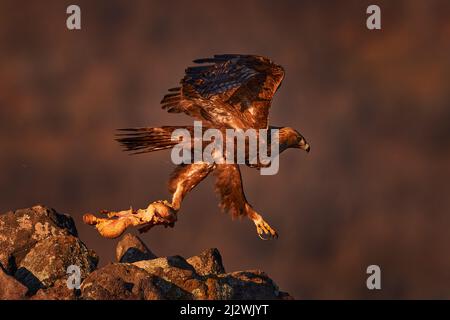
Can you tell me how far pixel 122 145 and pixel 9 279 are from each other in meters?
2.33

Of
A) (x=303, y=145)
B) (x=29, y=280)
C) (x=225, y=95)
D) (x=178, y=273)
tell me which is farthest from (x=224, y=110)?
(x=29, y=280)

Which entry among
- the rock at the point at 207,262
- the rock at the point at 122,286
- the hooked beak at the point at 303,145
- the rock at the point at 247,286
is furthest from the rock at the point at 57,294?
the hooked beak at the point at 303,145

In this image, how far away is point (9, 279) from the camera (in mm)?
16141

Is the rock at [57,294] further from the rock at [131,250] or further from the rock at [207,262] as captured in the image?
the rock at [131,250]

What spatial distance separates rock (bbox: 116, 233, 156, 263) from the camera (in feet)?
62.4

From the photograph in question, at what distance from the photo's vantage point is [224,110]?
57.3 feet

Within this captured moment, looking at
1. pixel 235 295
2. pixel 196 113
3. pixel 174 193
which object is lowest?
pixel 235 295

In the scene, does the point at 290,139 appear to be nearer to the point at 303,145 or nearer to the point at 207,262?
the point at 303,145

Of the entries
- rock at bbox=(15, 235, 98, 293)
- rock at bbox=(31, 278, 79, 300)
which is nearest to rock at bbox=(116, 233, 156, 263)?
rock at bbox=(15, 235, 98, 293)

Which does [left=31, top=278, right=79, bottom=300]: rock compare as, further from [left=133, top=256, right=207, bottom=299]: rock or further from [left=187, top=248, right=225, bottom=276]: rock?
[left=187, top=248, right=225, bottom=276]: rock

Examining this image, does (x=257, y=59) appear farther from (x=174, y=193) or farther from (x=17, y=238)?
(x=17, y=238)

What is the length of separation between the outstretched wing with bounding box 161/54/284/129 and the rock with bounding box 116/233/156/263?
2653mm

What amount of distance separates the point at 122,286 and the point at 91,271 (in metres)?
1.50

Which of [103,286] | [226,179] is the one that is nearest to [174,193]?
[226,179]
